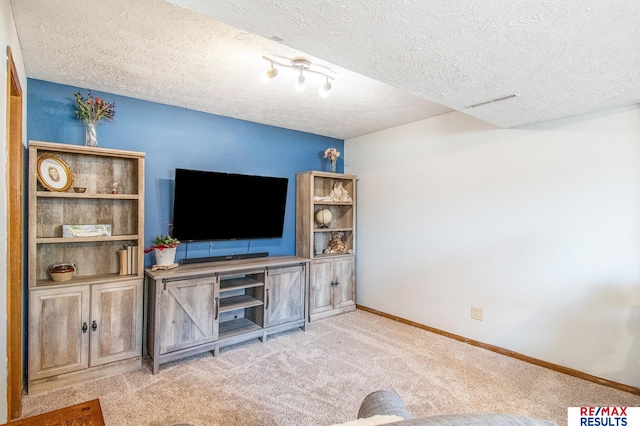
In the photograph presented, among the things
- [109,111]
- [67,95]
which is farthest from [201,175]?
[67,95]

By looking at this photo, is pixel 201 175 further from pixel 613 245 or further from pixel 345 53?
pixel 613 245

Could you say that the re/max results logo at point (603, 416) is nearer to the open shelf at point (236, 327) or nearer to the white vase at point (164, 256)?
the open shelf at point (236, 327)

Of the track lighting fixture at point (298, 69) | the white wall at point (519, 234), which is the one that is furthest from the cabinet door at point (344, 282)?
the track lighting fixture at point (298, 69)

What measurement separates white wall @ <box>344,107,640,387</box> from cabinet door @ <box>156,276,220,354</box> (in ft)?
7.19

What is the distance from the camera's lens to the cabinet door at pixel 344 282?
4262 mm

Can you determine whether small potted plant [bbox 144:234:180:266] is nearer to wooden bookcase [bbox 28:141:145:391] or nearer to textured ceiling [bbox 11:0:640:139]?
wooden bookcase [bbox 28:141:145:391]

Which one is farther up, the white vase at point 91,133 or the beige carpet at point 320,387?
the white vase at point 91,133

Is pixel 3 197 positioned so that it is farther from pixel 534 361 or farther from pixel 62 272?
pixel 534 361

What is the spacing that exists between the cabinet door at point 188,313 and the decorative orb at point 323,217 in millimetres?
1651

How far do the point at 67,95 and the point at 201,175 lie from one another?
1262 mm

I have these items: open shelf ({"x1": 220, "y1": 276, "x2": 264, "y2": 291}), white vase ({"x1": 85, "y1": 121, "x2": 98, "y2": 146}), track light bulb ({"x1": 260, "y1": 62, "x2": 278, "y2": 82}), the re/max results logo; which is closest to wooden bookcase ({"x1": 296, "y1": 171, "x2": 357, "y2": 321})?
open shelf ({"x1": 220, "y1": 276, "x2": 264, "y2": 291})

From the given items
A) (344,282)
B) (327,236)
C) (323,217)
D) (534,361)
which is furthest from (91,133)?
(534,361)

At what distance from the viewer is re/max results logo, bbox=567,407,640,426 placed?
193 centimetres

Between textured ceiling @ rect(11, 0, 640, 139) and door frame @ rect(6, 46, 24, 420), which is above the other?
textured ceiling @ rect(11, 0, 640, 139)
